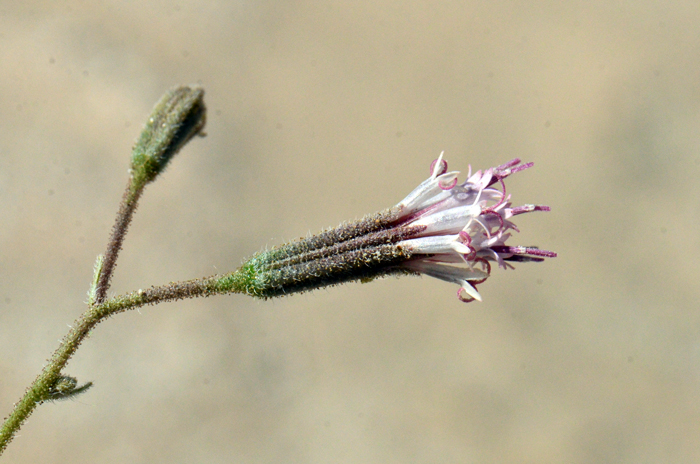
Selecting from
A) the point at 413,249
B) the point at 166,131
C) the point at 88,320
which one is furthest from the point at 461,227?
the point at 88,320

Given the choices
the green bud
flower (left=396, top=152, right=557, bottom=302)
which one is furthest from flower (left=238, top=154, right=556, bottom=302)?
the green bud

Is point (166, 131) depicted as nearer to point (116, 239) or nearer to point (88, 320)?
point (116, 239)

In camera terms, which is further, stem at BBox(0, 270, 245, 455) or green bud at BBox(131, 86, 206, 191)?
green bud at BBox(131, 86, 206, 191)

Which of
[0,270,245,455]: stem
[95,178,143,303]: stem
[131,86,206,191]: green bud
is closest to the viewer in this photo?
[0,270,245,455]: stem

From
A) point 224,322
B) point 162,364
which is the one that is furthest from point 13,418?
point 224,322

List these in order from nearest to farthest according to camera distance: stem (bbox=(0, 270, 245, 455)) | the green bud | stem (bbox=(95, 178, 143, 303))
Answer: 1. stem (bbox=(0, 270, 245, 455))
2. stem (bbox=(95, 178, 143, 303))
3. the green bud

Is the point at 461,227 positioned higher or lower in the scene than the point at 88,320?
lower

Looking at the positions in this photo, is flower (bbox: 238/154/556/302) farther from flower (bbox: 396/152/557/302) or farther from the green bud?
the green bud

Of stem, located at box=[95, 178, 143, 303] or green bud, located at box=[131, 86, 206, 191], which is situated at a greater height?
green bud, located at box=[131, 86, 206, 191]

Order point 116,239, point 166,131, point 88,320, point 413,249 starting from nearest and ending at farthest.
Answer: point 88,320, point 413,249, point 116,239, point 166,131
